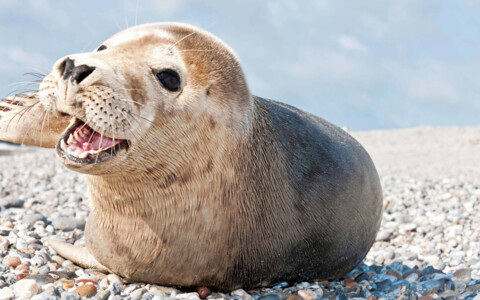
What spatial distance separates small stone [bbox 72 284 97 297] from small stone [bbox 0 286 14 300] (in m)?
0.42

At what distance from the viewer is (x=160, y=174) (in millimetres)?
3604

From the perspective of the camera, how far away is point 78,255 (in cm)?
461

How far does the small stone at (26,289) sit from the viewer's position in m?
3.89

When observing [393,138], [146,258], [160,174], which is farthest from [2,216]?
[393,138]

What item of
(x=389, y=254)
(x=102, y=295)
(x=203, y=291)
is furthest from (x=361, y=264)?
(x=102, y=295)

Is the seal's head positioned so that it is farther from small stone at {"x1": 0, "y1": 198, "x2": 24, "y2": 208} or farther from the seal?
small stone at {"x1": 0, "y1": 198, "x2": 24, "y2": 208}

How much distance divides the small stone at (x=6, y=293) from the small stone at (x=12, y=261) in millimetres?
638

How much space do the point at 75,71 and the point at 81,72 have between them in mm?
36

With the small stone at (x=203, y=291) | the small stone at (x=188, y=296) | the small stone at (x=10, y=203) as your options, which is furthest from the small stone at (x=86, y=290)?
the small stone at (x=10, y=203)

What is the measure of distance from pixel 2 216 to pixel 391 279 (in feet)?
14.4

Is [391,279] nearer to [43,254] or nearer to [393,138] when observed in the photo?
[43,254]

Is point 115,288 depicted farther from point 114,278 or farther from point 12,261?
point 12,261

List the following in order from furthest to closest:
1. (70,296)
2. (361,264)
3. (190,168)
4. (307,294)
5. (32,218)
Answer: (32,218) → (361,264) → (307,294) → (70,296) → (190,168)

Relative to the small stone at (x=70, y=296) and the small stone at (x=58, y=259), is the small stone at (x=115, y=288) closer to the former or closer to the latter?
the small stone at (x=70, y=296)
